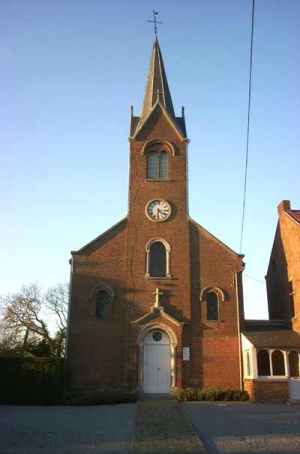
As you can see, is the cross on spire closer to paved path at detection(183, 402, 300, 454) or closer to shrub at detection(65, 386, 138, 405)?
shrub at detection(65, 386, 138, 405)

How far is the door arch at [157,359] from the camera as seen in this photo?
21844 millimetres

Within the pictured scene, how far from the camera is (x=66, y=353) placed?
72.2 ft

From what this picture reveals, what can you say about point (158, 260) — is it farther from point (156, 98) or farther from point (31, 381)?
point (156, 98)

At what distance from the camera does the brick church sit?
22062 mm

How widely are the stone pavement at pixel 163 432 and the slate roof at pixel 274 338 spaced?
225 inches

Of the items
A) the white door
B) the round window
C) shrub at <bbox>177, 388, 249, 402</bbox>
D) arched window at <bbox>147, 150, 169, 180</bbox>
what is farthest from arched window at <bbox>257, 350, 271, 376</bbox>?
arched window at <bbox>147, 150, 169, 180</bbox>

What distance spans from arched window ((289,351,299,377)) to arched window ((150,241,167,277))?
7408 millimetres

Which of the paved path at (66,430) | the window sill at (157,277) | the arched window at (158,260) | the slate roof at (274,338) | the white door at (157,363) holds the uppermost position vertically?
the arched window at (158,260)

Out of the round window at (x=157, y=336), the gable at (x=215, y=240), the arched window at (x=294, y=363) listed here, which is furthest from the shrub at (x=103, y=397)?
the gable at (x=215, y=240)

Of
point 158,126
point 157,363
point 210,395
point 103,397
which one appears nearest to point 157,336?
point 157,363

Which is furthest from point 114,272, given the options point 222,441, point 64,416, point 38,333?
point 38,333

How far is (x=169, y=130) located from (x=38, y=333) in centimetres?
2065

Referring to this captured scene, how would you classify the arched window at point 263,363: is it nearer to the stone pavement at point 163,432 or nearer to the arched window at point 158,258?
the arched window at point 158,258

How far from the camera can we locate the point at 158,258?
24.3 m
